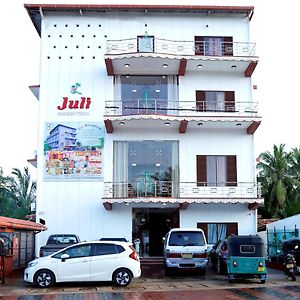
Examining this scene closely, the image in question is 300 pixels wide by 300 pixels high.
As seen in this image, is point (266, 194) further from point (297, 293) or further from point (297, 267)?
point (297, 293)

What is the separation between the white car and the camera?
16.9m

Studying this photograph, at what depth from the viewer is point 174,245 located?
811 inches

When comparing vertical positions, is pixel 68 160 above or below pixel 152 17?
below

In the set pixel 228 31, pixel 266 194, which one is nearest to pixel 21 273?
pixel 228 31

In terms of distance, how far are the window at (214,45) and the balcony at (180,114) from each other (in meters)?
3.13

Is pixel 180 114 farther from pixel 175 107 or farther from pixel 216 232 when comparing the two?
pixel 216 232

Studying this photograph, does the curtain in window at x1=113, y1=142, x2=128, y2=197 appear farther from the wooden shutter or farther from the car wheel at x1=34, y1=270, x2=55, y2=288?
the car wheel at x1=34, y1=270, x2=55, y2=288

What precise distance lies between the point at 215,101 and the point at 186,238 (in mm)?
11920

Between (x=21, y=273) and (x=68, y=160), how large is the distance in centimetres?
810

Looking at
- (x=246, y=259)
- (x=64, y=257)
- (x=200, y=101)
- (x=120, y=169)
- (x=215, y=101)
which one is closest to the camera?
(x=64, y=257)

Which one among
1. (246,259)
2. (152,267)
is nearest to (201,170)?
(152,267)

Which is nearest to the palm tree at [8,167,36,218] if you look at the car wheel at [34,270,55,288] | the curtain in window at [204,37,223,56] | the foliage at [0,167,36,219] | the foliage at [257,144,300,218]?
the foliage at [0,167,36,219]

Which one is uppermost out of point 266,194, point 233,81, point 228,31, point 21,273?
point 228,31

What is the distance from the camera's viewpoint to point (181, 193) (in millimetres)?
28438
